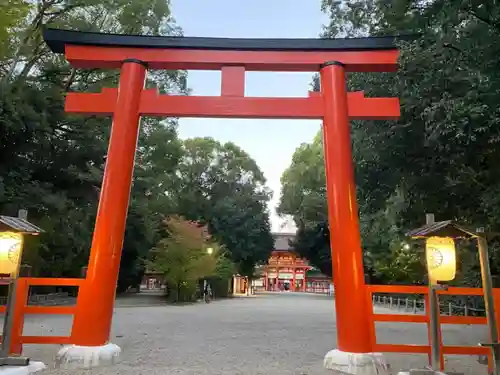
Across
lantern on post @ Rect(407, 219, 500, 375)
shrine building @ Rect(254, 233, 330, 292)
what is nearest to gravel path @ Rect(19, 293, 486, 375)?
lantern on post @ Rect(407, 219, 500, 375)

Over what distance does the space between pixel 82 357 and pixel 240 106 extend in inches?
178

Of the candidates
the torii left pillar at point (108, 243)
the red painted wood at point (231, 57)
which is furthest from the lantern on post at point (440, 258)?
the torii left pillar at point (108, 243)

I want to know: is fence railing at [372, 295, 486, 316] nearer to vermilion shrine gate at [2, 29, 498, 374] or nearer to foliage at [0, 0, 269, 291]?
vermilion shrine gate at [2, 29, 498, 374]

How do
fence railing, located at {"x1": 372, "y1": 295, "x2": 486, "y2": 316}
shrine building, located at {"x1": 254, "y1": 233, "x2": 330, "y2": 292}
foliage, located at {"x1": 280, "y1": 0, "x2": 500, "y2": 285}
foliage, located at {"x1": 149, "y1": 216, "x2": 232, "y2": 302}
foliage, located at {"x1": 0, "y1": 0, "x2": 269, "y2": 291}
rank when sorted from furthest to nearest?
1. shrine building, located at {"x1": 254, "y1": 233, "x2": 330, "y2": 292}
2. foliage, located at {"x1": 149, "y1": 216, "x2": 232, "y2": 302}
3. fence railing, located at {"x1": 372, "y1": 295, "x2": 486, "y2": 316}
4. foliage, located at {"x1": 0, "y1": 0, "x2": 269, "y2": 291}
5. foliage, located at {"x1": 280, "y1": 0, "x2": 500, "y2": 285}

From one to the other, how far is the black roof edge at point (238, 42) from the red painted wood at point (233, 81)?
13.9 inches

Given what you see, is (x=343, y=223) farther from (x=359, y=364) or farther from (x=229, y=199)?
(x=229, y=199)

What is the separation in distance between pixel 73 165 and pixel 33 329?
712 cm

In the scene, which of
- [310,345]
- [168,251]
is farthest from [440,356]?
[168,251]

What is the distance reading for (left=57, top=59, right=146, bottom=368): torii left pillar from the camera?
20.5 feet

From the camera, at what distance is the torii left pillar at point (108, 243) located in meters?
6.24

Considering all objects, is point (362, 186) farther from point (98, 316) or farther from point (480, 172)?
point (98, 316)

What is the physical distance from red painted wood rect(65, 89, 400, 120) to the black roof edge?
893 millimetres

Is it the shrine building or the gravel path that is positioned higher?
the shrine building

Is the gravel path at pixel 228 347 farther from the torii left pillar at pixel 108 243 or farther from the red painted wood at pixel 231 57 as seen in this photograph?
the red painted wood at pixel 231 57
